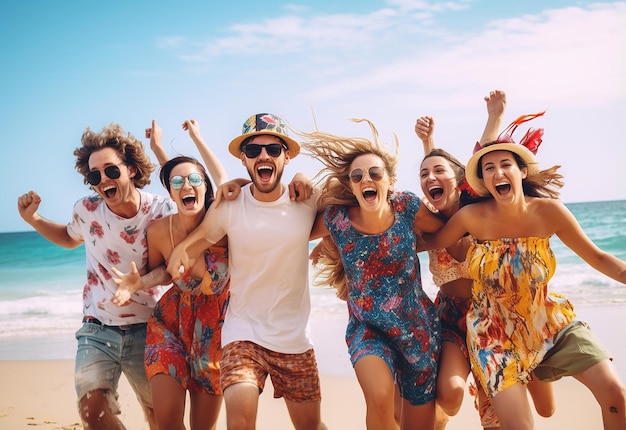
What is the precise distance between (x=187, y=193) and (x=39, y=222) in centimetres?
166

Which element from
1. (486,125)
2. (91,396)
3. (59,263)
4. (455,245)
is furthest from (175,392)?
(59,263)

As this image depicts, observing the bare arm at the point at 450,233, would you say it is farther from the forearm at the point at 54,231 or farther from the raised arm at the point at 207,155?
the forearm at the point at 54,231

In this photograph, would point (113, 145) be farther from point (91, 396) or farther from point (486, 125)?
point (486, 125)

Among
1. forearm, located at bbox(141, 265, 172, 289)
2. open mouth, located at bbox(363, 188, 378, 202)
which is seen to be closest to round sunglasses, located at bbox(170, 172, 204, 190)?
forearm, located at bbox(141, 265, 172, 289)

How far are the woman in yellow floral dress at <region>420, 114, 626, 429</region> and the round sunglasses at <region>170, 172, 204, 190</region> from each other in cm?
204

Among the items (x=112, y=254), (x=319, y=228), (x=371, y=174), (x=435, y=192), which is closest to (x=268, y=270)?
(x=319, y=228)

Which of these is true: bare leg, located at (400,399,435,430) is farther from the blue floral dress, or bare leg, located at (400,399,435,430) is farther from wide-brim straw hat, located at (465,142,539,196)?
wide-brim straw hat, located at (465,142,539,196)

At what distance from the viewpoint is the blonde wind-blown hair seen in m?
5.41

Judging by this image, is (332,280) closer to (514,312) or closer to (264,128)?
(264,128)

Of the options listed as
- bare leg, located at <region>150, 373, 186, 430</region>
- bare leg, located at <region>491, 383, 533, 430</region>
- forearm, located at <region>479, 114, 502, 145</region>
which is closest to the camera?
bare leg, located at <region>491, 383, 533, 430</region>

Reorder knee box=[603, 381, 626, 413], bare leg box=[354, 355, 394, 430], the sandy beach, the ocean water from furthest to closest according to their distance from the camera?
the ocean water
the sandy beach
bare leg box=[354, 355, 394, 430]
knee box=[603, 381, 626, 413]

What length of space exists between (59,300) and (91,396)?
16.1 metres

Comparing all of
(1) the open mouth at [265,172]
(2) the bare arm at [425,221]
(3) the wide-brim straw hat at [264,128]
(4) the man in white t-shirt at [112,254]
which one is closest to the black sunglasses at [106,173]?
(4) the man in white t-shirt at [112,254]

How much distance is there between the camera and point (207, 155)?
19.7ft
